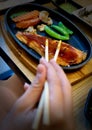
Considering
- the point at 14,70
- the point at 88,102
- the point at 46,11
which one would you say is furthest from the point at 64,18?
the point at 88,102

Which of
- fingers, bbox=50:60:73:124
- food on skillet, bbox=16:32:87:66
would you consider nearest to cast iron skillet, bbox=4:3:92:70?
food on skillet, bbox=16:32:87:66

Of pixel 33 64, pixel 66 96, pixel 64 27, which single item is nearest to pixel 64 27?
pixel 64 27

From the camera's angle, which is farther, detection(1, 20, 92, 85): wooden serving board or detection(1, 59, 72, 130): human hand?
detection(1, 20, 92, 85): wooden serving board

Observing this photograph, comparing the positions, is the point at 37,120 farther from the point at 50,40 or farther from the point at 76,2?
the point at 76,2

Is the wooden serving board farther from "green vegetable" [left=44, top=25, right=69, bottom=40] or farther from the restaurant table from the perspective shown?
"green vegetable" [left=44, top=25, right=69, bottom=40]

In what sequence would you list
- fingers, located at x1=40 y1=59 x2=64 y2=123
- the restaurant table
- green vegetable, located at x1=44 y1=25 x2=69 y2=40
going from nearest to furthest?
fingers, located at x1=40 y1=59 x2=64 y2=123 < the restaurant table < green vegetable, located at x1=44 y1=25 x2=69 y2=40

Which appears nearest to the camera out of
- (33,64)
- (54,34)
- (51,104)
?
(51,104)

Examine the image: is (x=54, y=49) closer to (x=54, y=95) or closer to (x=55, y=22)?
(x=55, y=22)
